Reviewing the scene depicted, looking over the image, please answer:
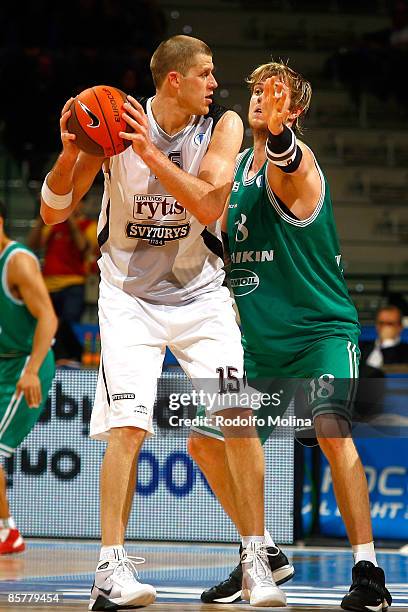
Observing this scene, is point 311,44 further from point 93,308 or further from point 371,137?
point 93,308

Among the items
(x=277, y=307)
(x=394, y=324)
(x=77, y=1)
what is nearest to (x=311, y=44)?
(x=77, y=1)

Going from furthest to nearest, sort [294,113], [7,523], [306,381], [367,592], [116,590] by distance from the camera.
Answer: [7,523] < [294,113] < [306,381] < [367,592] < [116,590]

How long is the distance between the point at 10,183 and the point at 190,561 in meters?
6.14

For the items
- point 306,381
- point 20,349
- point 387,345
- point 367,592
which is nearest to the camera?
point 367,592

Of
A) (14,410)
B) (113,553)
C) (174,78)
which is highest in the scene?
(174,78)

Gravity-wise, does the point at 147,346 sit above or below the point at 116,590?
above

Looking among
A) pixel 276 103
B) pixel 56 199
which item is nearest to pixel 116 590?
pixel 56 199

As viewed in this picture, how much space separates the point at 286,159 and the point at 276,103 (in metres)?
0.23

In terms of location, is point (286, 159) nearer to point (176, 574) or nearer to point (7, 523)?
point (176, 574)

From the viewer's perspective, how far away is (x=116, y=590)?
411 cm

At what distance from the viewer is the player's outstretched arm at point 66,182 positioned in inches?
172

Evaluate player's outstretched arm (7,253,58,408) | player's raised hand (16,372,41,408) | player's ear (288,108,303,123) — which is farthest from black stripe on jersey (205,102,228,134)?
player's raised hand (16,372,41,408)

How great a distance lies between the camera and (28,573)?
5508mm

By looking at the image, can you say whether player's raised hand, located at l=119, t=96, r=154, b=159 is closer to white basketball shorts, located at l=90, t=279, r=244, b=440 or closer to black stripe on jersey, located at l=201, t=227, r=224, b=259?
black stripe on jersey, located at l=201, t=227, r=224, b=259
